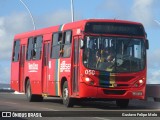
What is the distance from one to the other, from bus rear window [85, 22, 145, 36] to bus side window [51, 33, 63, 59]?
7.89 feet

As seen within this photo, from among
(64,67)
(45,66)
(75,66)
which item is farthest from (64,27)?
(45,66)

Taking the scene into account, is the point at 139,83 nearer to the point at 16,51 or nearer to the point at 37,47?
the point at 37,47

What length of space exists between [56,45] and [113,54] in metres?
3.49

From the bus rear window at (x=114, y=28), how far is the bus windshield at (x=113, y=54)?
0.24m

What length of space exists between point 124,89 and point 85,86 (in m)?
1.49

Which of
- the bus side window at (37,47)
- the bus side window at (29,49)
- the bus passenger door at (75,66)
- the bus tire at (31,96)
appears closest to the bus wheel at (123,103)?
the bus passenger door at (75,66)

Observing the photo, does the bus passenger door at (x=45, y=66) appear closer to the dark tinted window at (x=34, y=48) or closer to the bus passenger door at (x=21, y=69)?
the dark tinted window at (x=34, y=48)

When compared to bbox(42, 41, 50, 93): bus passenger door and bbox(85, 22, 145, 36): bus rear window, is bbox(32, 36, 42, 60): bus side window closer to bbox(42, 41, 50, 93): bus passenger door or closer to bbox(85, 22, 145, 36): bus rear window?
bbox(42, 41, 50, 93): bus passenger door

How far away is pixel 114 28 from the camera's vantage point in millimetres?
22688

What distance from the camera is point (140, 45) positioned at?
2289 centimetres

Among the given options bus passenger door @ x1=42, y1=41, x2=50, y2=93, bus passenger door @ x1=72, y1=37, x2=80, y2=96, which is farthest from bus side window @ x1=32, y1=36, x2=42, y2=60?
bus passenger door @ x1=72, y1=37, x2=80, y2=96

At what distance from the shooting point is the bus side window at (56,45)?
80.7ft

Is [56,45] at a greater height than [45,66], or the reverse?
[56,45]

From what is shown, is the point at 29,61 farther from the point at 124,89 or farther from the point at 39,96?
the point at 124,89
